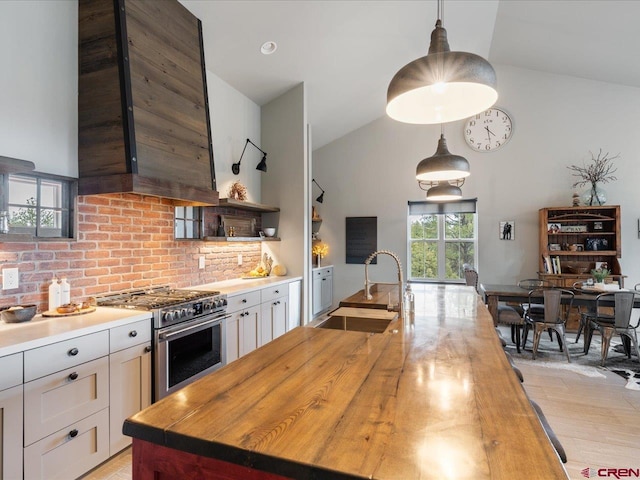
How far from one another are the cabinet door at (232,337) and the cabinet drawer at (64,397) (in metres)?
1.24

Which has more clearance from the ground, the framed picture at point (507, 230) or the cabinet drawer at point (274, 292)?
the framed picture at point (507, 230)

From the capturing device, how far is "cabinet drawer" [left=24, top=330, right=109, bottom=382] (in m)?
1.75

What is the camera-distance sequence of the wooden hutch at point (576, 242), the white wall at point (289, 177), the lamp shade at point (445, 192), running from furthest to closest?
the wooden hutch at point (576, 242) < the white wall at point (289, 177) < the lamp shade at point (445, 192)

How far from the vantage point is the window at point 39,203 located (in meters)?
2.24

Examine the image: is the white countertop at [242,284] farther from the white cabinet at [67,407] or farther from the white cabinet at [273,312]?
the white cabinet at [67,407]

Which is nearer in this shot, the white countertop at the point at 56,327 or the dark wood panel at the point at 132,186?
the white countertop at the point at 56,327

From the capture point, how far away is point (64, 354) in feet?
6.18

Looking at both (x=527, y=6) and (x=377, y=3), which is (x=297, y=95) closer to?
(x=377, y=3)

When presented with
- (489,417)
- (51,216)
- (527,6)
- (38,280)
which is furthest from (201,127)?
(527,6)

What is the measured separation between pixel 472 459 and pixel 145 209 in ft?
10.3

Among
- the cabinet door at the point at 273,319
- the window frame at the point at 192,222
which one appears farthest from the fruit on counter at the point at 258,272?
the window frame at the point at 192,222

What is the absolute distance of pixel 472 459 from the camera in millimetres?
763

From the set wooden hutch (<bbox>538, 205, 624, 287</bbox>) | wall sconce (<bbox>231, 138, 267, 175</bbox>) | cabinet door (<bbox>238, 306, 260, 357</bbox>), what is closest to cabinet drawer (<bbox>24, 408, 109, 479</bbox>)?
cabinet door (<bbox>238, 306, 260, 357</bbox>)

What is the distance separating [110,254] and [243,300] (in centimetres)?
125
